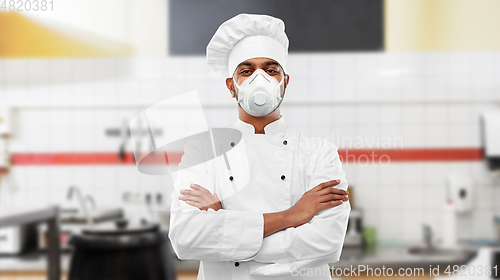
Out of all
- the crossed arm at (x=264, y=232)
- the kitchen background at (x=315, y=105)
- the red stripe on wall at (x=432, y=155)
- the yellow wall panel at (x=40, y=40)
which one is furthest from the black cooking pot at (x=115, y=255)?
the red stripe on wall at (x=432, y=155)

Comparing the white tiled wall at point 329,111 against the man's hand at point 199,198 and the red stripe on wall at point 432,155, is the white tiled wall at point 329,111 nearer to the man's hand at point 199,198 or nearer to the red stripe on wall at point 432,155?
the red stripe on wall at point 432,155

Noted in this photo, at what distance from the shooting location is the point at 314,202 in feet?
2.02

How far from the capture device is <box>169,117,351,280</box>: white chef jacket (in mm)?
593

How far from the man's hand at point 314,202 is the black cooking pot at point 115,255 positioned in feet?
2.14

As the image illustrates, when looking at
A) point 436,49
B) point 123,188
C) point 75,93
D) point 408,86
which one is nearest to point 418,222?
point 408,86

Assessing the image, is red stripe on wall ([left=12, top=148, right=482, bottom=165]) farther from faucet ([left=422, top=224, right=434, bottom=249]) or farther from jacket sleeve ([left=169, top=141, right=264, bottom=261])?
jacket sleeve ([left=169, top=141, right=264, bottom=261])

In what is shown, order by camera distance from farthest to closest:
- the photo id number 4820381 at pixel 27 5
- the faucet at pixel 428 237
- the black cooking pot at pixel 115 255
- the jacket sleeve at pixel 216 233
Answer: the faucet at pixel 428 237 < the photo id number 4820381 at pixel 27 5 < the black cooking pot at pixel 115 255 < the jacket sleeve at pixel 216 233

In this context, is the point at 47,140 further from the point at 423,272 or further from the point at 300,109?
the point at 423,272

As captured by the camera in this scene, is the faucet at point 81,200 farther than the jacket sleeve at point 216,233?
Yes

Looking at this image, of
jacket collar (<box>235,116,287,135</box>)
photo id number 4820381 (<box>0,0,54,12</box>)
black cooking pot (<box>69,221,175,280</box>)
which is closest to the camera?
jacket collar (<box>235,116,287,135</box>)

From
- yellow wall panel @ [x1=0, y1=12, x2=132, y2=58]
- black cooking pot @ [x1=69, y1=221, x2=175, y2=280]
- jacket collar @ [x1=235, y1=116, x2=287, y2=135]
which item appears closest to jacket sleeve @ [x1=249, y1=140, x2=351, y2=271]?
jacket collar @ [x1=235, y1=116, x2=287, y2=135]

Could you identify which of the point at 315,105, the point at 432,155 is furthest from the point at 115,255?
the point at 432,155

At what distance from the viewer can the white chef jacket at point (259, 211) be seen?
1.94 feet

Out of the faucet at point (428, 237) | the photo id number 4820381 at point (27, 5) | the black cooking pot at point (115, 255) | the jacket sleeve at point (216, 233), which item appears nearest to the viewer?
the jacket sleeve at point (216, 233)
